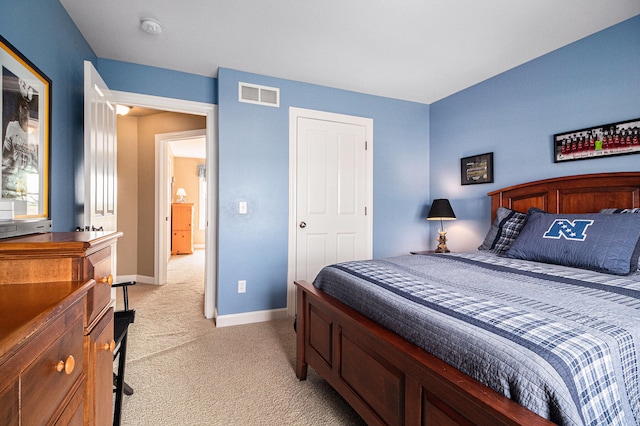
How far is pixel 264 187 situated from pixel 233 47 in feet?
4.10

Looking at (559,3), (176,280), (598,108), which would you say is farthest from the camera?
(176,280)

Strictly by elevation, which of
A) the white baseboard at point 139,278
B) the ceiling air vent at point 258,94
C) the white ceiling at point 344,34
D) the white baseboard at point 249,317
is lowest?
the white baseboard at point 249,317

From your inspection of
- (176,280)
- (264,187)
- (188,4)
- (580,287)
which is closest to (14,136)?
(188,4)

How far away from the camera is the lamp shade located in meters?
3.38

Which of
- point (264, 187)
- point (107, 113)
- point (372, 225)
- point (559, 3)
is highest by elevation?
point (559, 3)

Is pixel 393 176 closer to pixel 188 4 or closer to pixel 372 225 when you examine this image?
pixel 372 225

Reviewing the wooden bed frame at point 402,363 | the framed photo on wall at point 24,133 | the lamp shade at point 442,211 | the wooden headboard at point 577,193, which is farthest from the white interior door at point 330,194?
the framed photo on wall at point 24,133

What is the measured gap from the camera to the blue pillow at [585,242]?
1.71 meters

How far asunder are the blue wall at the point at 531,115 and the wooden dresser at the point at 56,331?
10.5 feet

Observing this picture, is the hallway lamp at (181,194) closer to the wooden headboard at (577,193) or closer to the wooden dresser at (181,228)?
the wooden dresser at (181,228)

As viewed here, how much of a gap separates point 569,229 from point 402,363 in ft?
5.05

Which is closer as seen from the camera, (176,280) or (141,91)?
(141,91)

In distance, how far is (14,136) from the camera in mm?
1441

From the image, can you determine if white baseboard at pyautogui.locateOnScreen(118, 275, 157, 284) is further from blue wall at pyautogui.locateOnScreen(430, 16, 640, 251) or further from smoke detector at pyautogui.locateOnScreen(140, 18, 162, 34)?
blue wall at pyautogui.locateOnScreen(430, 16, 640, 251)
